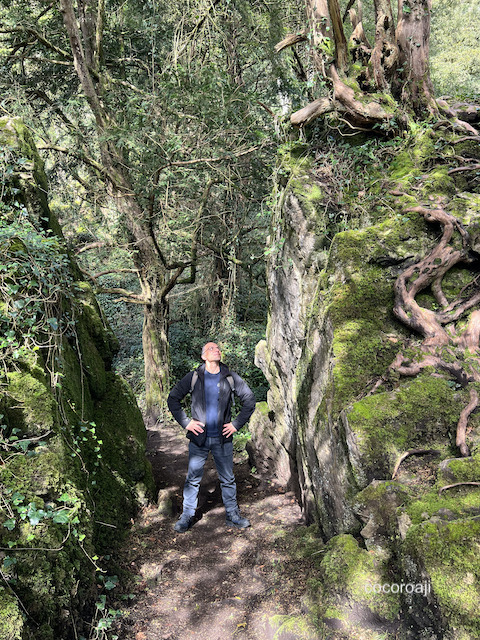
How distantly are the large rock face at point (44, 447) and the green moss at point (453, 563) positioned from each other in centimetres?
235

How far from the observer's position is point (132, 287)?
1634cm

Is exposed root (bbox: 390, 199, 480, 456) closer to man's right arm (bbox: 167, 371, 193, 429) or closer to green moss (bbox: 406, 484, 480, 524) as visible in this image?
green moss (bbox: 406, 484, 480, 524)

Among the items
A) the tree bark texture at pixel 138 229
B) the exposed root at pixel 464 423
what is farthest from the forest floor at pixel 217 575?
the tree bark texture at pixel 138 229

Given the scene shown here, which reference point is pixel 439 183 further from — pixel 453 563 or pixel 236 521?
pixel 236 521

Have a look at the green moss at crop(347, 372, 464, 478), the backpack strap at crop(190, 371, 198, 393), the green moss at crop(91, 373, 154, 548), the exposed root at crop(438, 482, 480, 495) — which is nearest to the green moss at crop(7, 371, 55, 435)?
the green moss at crop(91, 373, 154, 548)

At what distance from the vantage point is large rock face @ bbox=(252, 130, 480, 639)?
253cm

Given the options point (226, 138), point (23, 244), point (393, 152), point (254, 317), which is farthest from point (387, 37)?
point (254, 317)

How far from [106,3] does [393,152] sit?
29.7ft

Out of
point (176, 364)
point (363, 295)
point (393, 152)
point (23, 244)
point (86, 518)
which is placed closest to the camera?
point (86, 518)

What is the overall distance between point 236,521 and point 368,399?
263 cm

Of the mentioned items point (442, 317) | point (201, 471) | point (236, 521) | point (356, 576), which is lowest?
point (236, 521)

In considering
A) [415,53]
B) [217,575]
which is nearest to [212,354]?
[217,575]

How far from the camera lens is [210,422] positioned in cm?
506

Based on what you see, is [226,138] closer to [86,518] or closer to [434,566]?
[86,518]
